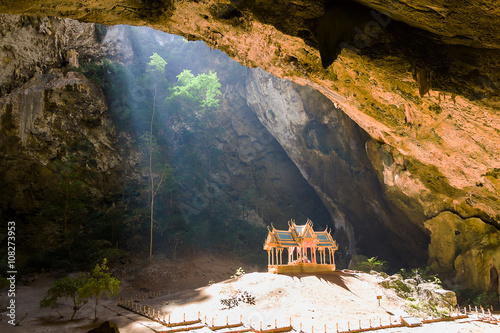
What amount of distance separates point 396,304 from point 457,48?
11.9 meters

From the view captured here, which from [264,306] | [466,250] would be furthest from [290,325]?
[466,250]

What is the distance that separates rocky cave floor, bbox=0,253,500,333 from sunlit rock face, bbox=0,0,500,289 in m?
5.86

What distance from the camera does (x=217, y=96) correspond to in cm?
3472


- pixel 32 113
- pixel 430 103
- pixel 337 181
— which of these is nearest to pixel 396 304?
pixel 430 103

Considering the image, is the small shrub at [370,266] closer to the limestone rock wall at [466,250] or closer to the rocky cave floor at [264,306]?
the limestone rock wall at [466,250]

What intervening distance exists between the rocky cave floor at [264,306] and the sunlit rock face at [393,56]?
586 centimetres

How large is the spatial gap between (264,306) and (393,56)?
10451mm

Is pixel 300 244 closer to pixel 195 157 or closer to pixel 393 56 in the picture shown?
pixel 393 56

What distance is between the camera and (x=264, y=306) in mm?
12453

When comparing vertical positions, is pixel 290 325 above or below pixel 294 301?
below

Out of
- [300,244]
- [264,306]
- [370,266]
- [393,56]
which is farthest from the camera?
[370,266]

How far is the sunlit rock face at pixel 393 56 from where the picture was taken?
17.8ft

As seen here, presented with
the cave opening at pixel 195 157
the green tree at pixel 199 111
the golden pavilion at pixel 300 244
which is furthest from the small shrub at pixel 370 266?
the green tree at pixel 199 111

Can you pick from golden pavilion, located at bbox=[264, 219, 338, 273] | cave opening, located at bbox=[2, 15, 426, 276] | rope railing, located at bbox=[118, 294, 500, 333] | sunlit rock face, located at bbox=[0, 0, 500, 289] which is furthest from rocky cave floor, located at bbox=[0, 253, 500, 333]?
sunlit rock face, located at bbox=[0, 0, 500, 289]
